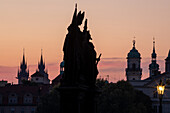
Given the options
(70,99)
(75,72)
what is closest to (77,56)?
(75,72)

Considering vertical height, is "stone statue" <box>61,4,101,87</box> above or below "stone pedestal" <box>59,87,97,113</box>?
above

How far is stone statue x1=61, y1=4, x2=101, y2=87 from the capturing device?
1347 inches

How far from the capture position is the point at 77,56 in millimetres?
34531

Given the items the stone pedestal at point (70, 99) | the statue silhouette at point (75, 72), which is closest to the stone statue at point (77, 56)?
the statue silhouette at point (75, 72)

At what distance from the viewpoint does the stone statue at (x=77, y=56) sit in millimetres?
34219

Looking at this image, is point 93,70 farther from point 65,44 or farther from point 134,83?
point 134,83

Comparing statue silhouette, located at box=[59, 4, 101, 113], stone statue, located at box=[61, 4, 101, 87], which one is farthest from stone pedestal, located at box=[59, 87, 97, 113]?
stone statue, located at box=[61, 4, 101, 87]

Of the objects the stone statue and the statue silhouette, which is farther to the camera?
the stone statue

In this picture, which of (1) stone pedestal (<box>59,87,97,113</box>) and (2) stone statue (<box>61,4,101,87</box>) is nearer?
(1) stone pedestal (<box>59,87,97,113</box>)

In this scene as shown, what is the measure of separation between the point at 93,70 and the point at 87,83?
1.11 m

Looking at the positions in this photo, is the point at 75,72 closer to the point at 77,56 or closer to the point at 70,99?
the point at 77,56

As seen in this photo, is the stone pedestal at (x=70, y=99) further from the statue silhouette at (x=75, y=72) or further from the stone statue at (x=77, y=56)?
the stone statue at (x=77, y=56)

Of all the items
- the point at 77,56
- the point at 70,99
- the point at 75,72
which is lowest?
the point at 70,99

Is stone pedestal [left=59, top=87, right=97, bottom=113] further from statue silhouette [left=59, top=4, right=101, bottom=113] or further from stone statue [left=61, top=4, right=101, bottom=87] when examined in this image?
stone statue [left=61, top=4, right=101, bottom=87]
